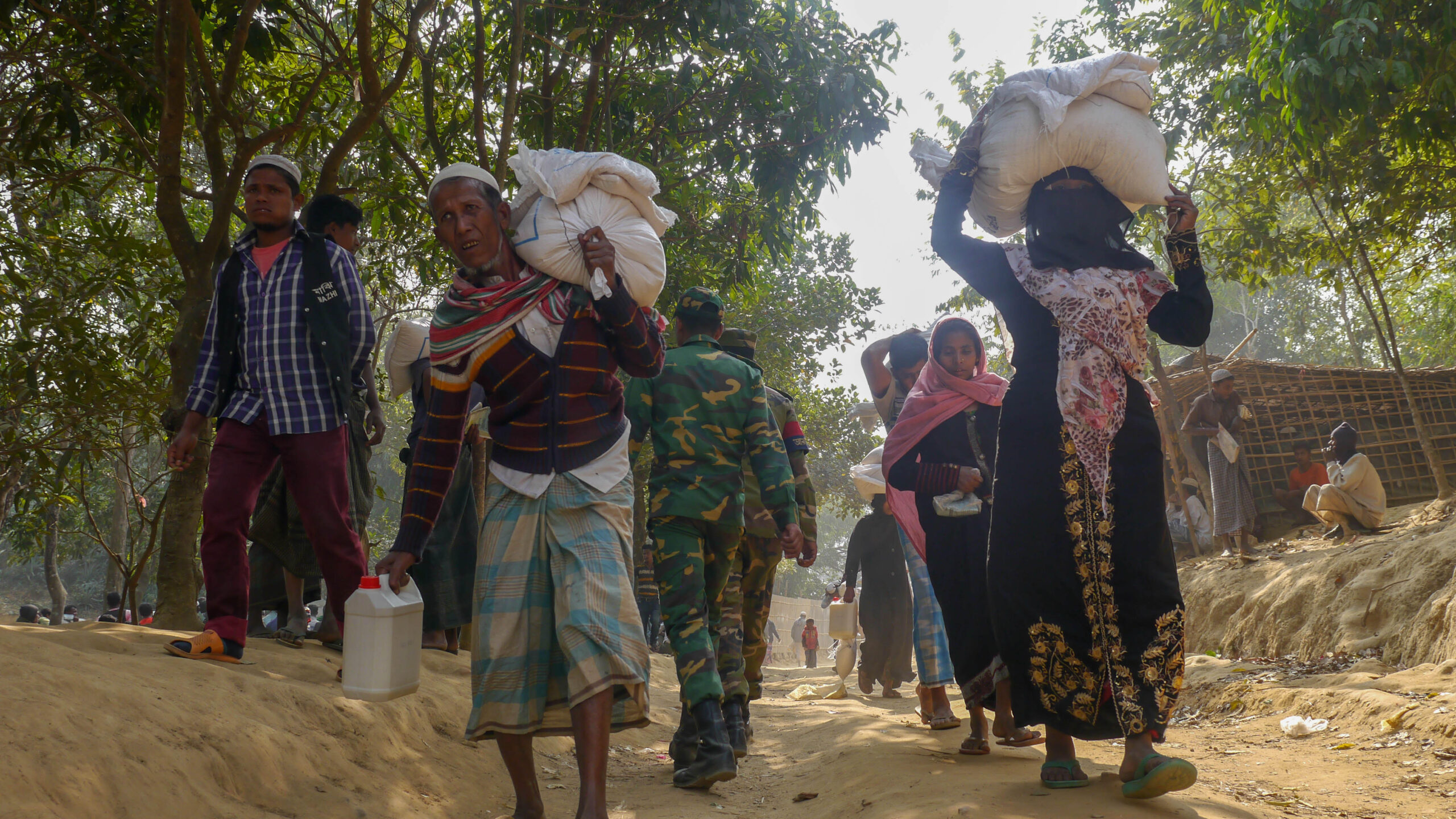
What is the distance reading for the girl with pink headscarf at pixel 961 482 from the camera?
411 cm

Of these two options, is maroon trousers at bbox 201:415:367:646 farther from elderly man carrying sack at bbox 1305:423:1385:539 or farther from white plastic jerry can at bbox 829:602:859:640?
elderly man carrying sack at bbox 1305:423:1385:539

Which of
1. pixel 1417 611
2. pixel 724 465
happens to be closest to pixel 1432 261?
pixel 1417 611

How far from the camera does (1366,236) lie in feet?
33.2

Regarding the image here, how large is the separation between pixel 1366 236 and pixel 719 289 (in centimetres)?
677

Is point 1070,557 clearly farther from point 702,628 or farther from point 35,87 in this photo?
point 35,87

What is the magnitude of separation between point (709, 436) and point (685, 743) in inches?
52.2

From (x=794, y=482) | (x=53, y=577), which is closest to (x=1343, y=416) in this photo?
(x=794, y=482)

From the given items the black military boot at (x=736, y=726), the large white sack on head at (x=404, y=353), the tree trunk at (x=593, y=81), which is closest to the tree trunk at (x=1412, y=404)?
the tree trunk at (x=593, y=81)

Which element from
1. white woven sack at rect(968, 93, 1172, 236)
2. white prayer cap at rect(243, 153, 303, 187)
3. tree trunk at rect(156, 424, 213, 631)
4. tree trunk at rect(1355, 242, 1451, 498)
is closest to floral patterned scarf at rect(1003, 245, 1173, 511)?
white woven sack at rect(968, 93, 1172, 236)

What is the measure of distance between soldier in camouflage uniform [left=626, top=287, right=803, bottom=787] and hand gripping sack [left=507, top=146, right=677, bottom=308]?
1.31 m

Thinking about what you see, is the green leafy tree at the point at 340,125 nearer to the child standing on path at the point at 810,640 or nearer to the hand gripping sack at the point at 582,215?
the hand gripping sack at the point at 582,215

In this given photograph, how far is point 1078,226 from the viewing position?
3312mm

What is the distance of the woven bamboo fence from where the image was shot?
14.1 meters

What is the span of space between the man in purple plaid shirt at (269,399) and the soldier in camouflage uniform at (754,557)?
1767mm
